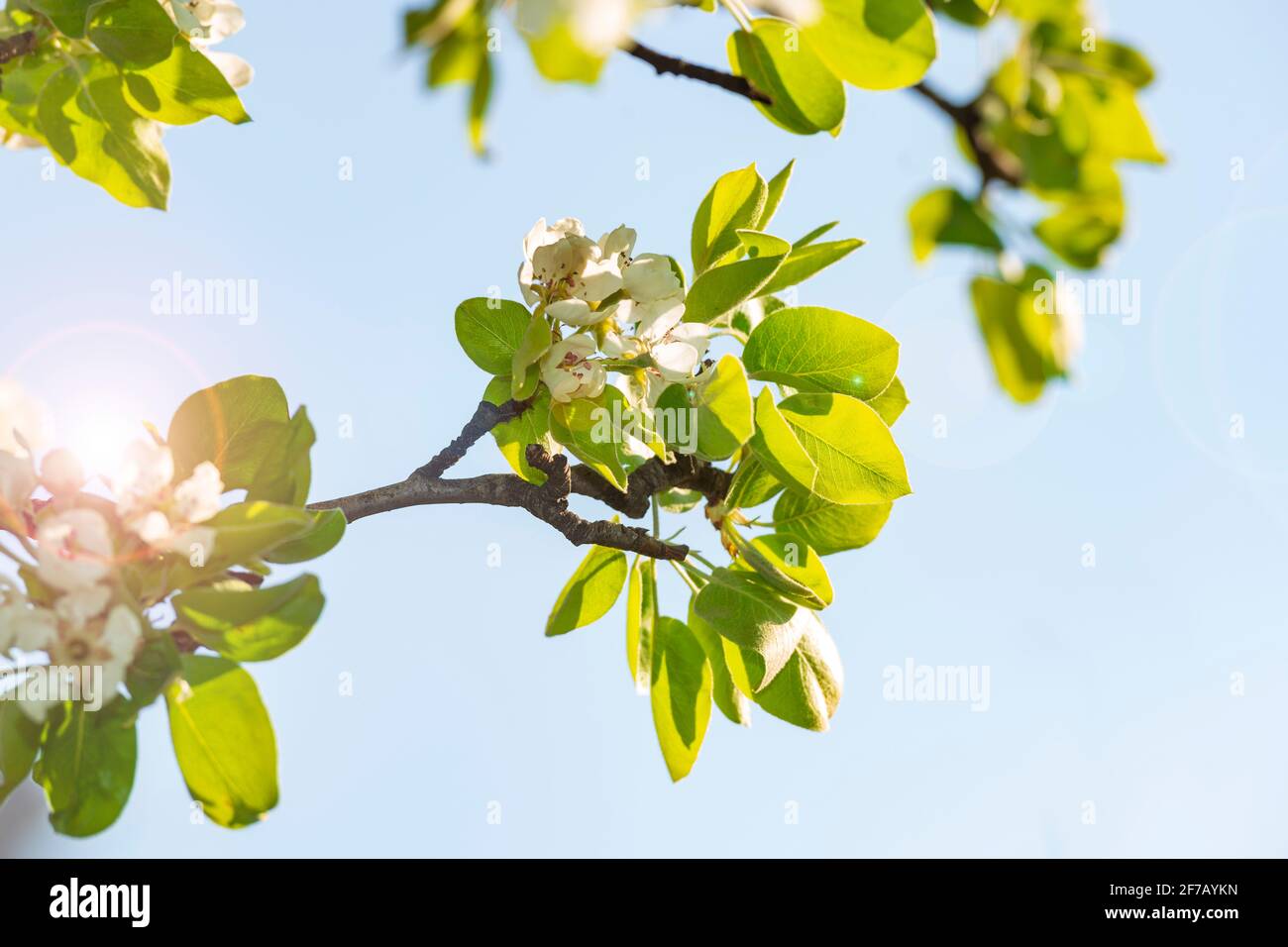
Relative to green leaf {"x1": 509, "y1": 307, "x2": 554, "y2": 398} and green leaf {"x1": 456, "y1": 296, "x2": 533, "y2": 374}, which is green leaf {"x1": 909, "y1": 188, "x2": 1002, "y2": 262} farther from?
green leaf {"x1": 456, "y1": 296, "x2": 533, "y2": 374}

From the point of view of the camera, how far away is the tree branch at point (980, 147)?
0.43 m

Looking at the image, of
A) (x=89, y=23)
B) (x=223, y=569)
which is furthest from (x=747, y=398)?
(x=89, y=23)

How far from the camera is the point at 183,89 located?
46.4 inches

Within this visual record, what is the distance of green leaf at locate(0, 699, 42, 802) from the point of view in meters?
0.92

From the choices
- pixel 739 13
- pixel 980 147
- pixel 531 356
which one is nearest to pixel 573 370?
pixel 531 356

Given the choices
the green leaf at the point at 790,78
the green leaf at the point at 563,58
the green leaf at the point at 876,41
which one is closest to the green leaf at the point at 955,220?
the green leaf at the point at 563,58

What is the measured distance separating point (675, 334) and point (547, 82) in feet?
2.16

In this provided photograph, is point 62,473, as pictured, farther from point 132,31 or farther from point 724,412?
point 724,412

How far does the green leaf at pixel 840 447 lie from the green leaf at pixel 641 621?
294 millimetres

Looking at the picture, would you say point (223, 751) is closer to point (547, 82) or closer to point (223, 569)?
point (223, 569)

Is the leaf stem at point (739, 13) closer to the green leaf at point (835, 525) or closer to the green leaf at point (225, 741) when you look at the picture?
the green leaf at point (835, 525)

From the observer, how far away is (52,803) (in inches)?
36.3

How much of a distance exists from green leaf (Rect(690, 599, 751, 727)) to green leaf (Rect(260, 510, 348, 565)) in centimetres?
48
